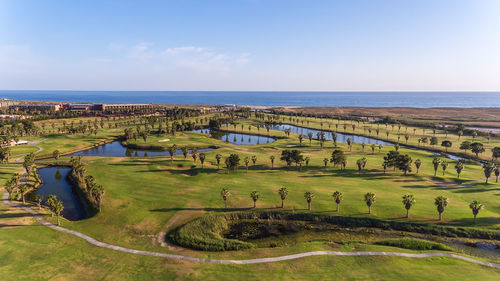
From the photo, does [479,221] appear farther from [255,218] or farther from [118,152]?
[118,152]

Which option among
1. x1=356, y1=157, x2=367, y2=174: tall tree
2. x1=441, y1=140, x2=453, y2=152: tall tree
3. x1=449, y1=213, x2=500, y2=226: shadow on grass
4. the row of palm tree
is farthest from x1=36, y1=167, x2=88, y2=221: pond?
x1=441, y1=140, x2=453, y2=152: tall tree

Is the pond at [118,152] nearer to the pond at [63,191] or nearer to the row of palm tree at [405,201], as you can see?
the pond at [63,191]

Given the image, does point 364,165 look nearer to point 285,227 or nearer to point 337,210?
point 337,210

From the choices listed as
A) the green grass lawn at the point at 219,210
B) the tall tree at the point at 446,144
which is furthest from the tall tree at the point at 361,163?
the tall tree at the point at 446,144

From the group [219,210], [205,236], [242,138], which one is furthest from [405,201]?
[242,138]

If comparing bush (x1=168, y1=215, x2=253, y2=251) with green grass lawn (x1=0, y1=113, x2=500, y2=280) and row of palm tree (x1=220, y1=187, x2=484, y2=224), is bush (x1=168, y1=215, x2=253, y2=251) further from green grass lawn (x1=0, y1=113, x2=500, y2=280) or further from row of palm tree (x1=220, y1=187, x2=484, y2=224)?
row of palm tree (x1=220, y1=187, x2=484, y2=224)
